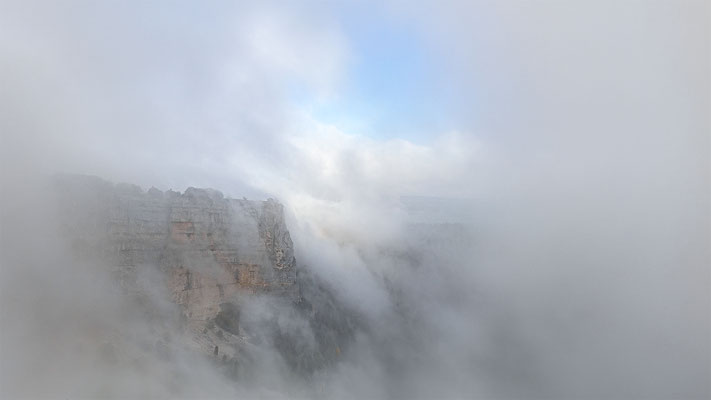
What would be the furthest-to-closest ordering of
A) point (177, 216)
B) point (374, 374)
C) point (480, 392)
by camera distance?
point (480, 392) < point (374, 374) < point (177, 216)

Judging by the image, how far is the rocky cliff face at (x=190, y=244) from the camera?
3503 centimetres

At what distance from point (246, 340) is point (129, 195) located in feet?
42.8

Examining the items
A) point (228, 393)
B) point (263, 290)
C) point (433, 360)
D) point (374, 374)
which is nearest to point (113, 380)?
point (228, 393)

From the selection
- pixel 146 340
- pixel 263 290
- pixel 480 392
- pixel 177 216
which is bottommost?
pixel 480 392

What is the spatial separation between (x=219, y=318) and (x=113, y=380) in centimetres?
883

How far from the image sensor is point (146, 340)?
1380 inches

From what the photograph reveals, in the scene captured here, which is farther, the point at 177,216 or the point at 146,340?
the point at 177,216

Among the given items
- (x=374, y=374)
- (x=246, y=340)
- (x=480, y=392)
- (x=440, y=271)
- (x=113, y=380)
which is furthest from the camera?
(x=440, y=271)

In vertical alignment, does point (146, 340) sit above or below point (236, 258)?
below

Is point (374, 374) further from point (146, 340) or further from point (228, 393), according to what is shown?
point (146, 340)

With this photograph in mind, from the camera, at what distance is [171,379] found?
34.2 m

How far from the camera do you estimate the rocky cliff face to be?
115ft

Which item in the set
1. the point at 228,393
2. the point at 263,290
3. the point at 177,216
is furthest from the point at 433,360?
the point at 177,216

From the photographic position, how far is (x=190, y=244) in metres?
38.8
